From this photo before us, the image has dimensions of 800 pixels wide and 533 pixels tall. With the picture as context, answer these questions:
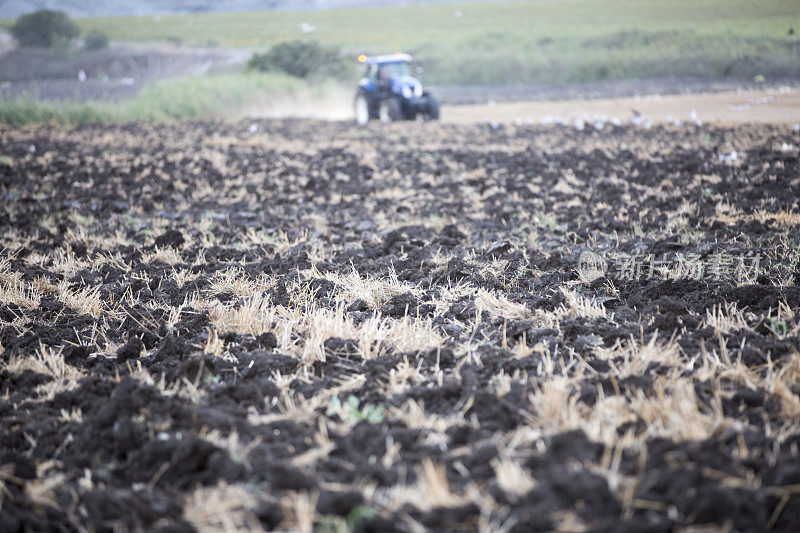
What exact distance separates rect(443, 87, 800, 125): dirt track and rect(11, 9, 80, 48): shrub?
1485 inches

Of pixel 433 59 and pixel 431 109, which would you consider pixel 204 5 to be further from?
pixel 431 109

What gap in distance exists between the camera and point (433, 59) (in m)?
44.9

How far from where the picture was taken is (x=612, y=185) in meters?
7.38

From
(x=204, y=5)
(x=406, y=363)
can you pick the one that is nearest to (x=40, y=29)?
(x=406, y=363)

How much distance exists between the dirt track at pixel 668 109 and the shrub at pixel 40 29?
37.7m

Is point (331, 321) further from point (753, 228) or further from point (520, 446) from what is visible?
point (753, 228)

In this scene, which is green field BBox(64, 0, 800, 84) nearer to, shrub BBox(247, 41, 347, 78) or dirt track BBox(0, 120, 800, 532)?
dirt track BBox(0, 120, 800, 532)

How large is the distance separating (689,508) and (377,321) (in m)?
1.87

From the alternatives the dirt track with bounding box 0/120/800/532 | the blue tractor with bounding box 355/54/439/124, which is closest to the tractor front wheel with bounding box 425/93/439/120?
the blue tractor with bounding box 355/54/439/124

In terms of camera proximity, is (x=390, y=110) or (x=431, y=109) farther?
(x=431, y=109)

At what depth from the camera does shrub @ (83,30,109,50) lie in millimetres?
48031

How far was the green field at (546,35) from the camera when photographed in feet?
56.9

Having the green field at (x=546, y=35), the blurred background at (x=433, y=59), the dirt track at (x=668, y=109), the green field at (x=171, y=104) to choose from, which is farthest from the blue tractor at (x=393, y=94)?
the green field at (x=546, y=35)

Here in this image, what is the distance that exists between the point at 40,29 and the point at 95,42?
3788 mm
